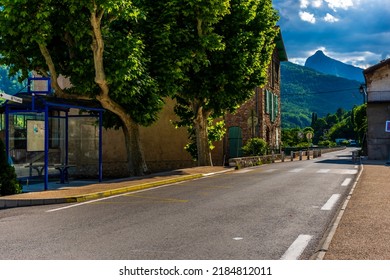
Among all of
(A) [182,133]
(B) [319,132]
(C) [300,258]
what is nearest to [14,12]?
(C) [300,258]

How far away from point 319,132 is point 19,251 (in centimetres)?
18846

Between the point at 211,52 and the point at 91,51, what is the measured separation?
7486 millimetres

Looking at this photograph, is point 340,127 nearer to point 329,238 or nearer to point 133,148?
point 133,148

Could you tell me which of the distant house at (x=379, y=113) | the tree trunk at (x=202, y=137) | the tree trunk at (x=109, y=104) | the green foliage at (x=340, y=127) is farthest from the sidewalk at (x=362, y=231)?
the green foliage at (x=340, y=127)

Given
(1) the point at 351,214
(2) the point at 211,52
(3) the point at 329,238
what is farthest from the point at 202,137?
(3) the point at 329,238

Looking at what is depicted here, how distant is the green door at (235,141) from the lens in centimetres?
3722

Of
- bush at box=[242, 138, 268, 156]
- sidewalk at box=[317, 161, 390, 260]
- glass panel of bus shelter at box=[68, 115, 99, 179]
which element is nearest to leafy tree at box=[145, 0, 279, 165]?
glass panel of bus shelter at box=[68, 115, 99, 179]

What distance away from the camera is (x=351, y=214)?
929cm

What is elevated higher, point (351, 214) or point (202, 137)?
point (202, 137)

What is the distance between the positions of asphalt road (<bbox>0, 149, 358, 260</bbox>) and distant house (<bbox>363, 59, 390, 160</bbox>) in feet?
101

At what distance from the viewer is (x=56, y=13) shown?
16406 mm

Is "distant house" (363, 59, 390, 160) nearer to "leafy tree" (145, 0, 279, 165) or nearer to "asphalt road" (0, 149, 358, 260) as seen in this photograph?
"leafy tree" (145, 0, 279, 165)

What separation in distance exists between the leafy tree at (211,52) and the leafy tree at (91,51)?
1.44 m

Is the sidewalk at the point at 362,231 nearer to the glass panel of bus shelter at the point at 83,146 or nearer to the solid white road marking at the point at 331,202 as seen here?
the solid white road marking at the point at 331,202
